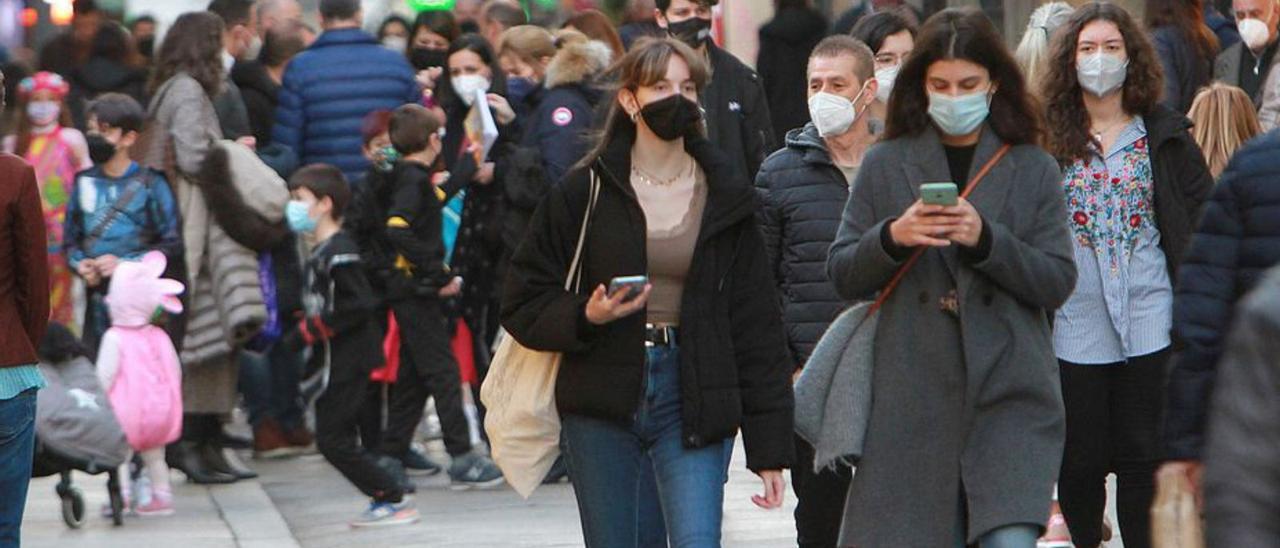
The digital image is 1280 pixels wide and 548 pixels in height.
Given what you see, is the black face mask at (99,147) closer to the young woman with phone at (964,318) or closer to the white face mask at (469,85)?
the white face mask at (469,85)

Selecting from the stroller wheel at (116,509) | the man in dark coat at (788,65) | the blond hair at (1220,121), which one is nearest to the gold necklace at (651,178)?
the blond hair at (1220,121)

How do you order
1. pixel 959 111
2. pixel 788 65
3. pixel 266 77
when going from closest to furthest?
pixel 959 111
pixel 266 77
pixel 788 65

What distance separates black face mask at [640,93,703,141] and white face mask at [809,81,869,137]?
1.24m

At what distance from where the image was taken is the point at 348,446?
9.89m

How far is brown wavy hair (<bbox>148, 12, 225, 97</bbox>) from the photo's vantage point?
11.6m

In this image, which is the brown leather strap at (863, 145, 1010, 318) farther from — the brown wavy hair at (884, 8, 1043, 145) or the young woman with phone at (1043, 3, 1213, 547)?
the young woman with phone at (1043, 3, 1213, 547)

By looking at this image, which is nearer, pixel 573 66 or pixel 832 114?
pixel 832 114

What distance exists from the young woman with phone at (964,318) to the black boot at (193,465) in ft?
19.5

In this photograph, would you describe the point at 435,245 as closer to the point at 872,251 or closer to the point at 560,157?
the point at 560,157

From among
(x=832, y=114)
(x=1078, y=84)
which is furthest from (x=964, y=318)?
(x=1078, y=84)

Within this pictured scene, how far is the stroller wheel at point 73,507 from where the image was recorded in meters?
9.86

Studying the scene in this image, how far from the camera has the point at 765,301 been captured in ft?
20.1

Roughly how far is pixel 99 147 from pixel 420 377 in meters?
1.72

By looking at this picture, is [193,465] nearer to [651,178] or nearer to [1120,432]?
[1120,432]
